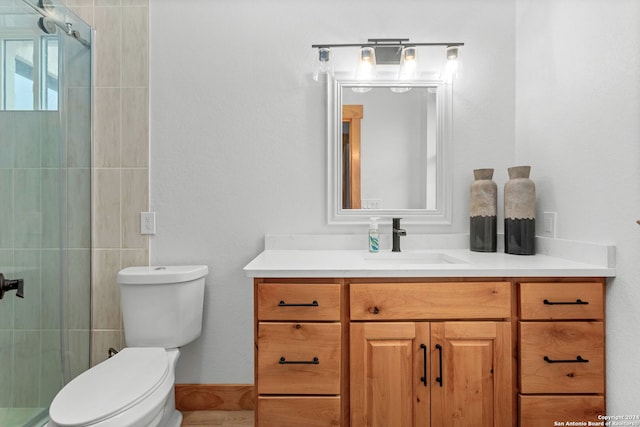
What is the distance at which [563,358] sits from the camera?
4.13 feet

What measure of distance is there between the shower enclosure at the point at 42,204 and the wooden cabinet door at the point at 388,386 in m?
1.31

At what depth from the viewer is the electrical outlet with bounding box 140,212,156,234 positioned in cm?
184

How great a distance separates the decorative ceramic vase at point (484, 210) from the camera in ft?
5.65

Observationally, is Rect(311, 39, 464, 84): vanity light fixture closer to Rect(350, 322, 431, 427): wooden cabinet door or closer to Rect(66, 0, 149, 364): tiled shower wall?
Rect(66, 0, 149, 364): tiled shower wall

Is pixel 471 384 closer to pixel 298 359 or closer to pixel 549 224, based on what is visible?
pixel 298 359

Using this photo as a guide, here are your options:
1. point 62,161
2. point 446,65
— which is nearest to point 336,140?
point 446,65

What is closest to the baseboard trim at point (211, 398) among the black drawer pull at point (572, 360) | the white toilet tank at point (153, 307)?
the white toilet tank at point (153, 307)

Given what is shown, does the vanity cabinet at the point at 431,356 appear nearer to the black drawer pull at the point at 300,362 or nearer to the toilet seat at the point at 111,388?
the black drawer pull at the point at 300,362

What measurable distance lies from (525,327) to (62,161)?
7.02ft

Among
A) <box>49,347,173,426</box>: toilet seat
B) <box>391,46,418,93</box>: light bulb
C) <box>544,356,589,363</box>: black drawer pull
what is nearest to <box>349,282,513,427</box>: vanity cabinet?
<box>544,356,589,363</box>: black drawer pull

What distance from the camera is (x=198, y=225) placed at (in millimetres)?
1851

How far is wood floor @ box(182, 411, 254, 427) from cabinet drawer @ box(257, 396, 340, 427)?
57 cm

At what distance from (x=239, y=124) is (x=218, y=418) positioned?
1.53 metres

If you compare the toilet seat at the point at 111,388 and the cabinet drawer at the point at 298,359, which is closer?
the toilet seat at the point at 111,388
